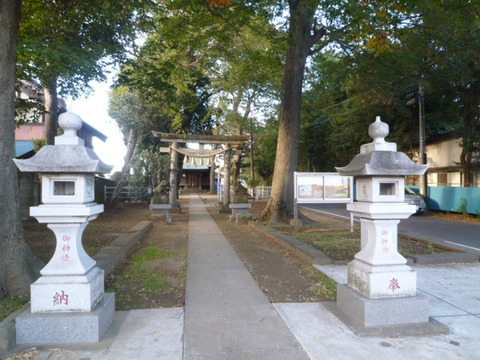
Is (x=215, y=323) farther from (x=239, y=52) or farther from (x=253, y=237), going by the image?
(x=239, y=52)

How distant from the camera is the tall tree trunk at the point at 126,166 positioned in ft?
62.3

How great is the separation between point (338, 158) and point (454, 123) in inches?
429

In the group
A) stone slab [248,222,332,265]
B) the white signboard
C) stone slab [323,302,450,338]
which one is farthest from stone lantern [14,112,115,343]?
the white signboard

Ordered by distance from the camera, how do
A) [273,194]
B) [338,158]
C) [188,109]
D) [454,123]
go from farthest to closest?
[338,158], [188,109], [454,123], [273,194]

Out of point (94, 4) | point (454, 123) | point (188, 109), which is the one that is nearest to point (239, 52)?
point (188, 109)

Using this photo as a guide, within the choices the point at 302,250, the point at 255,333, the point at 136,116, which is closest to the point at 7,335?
the point at 255,333

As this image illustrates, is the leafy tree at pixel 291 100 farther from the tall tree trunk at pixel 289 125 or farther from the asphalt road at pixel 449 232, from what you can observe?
the asphalt road at pixel 449 232

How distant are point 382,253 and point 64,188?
13.3 ft

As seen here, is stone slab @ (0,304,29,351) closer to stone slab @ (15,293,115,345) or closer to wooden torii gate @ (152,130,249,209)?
stone slab @ (15,293,115,345)

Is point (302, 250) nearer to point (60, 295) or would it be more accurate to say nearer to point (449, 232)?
point (60, 295)

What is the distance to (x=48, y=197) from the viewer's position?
4113mm

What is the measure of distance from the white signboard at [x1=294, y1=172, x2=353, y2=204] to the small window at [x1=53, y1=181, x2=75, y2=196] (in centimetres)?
812

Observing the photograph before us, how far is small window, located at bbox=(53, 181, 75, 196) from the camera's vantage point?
4.32 m

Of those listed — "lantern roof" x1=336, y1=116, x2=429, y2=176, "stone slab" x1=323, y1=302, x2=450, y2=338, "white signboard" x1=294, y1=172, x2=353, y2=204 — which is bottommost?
"stone slab" x1=323, y1=302, x2=450, y2=338
